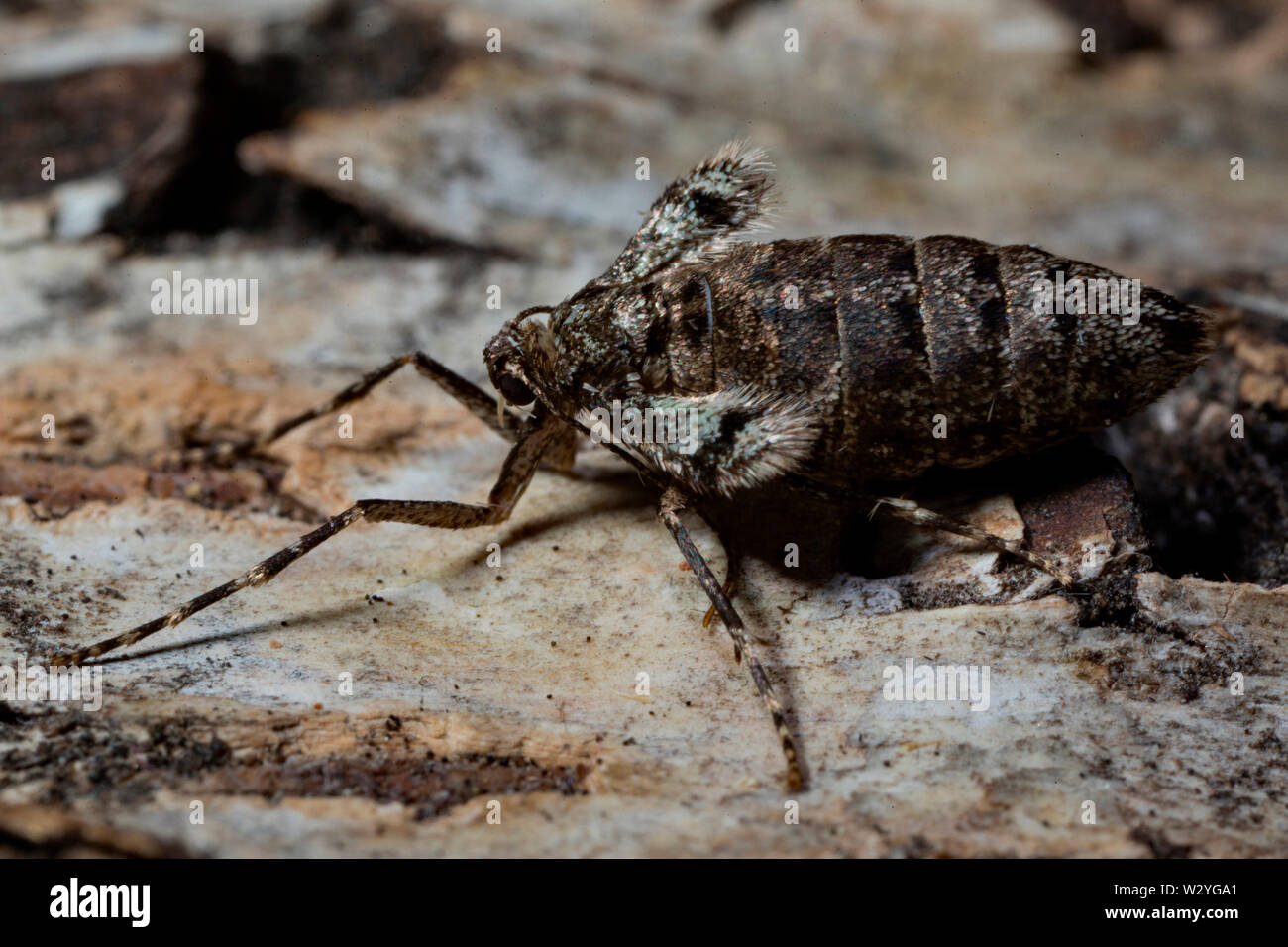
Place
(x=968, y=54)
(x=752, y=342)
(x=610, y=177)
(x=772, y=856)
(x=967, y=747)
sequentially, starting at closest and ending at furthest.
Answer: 1. (x=772, y=856)
2. (x=967, y=747)
3. (x=752, y=342)
4. (x=610, y=177)
5. (x=968, y=54)

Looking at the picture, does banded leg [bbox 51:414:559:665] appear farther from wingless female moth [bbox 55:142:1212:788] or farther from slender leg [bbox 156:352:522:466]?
slender leg [bbox 156:352:522:466]

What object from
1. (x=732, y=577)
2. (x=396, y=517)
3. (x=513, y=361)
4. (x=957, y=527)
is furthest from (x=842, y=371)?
(x=396, y=517)

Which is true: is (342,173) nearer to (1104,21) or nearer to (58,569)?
(58,569)

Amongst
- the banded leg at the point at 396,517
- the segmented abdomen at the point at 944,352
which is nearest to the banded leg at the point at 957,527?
the segmented abdomen at the point at 944,352

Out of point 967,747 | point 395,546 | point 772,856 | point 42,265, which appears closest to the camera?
point 772,856

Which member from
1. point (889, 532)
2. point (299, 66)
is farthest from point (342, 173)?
point (889, 532)

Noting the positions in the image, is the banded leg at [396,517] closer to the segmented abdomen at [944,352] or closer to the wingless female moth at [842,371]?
the wingless female moth at [842,371]

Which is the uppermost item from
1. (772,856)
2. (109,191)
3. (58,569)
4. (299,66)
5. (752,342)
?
(299,66)
